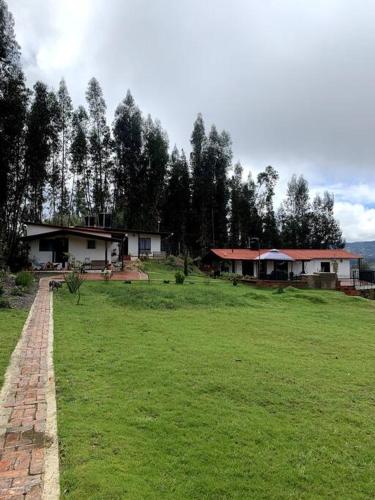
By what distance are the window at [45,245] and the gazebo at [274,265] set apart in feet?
49.5

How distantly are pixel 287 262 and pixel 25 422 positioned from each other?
106 ft

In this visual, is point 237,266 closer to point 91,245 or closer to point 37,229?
point 91,245

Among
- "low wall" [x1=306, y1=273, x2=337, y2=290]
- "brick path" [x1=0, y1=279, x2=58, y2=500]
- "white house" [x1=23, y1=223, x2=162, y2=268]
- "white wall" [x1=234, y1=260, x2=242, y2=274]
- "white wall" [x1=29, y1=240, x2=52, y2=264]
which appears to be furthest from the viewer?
"white wall" [x1=234, y1=260, x2=242, y2=274]

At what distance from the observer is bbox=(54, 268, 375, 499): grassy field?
2.97 meters

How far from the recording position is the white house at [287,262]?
3312cm

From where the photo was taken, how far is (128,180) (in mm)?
37344

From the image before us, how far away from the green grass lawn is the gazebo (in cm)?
2134

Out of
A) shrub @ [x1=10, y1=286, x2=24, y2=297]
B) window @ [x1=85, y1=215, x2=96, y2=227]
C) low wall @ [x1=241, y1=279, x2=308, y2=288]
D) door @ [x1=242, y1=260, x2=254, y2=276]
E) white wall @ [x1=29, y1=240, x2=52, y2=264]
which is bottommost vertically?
low wall @ [x1=241, y1=279, x2=308, y2=288]

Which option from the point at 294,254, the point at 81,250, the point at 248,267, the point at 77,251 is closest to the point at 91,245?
the point at 81,250

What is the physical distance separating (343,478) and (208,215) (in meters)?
41.2

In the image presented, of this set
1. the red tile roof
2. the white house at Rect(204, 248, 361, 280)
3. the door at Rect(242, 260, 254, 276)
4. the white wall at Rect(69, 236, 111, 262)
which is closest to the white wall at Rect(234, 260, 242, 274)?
the white house at Rect(204, 248, 361, 280)

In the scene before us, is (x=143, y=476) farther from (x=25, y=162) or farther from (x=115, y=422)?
(x=25, y=162)

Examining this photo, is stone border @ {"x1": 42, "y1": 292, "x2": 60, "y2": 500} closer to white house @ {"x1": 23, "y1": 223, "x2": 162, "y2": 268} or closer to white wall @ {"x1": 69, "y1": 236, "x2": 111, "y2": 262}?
white house @ {"x1": 23, "y1": 223, "x2": 162, "y2": 268}

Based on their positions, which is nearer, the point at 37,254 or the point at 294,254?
the point at 37,254
